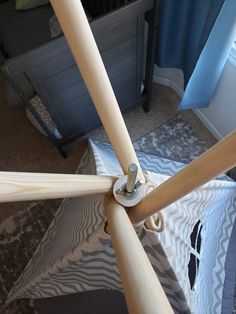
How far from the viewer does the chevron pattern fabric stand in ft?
1.77

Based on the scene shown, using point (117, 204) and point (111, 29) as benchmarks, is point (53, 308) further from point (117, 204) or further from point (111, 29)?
point (111, 29)

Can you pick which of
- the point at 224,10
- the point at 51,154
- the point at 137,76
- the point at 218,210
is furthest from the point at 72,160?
the point at 224,10

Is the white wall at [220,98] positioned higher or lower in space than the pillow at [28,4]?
lower

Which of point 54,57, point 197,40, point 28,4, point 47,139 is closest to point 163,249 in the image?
point 54,57

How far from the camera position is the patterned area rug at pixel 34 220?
120cm

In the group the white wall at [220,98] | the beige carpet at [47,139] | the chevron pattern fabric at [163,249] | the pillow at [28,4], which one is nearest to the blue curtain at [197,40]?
the white wall at [220,98]

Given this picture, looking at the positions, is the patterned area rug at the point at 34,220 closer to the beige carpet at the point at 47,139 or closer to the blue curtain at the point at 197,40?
the beige carpet at the point at 47,139

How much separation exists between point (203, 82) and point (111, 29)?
1.27ft

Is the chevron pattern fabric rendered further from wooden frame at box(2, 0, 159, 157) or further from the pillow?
the pillow

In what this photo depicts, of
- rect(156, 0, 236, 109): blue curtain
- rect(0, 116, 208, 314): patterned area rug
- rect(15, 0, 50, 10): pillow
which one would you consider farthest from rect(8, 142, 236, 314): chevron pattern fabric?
rect(15, 0, 50, 10): pillow

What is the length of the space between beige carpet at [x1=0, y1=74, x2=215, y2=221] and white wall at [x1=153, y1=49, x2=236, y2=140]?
0.04 m

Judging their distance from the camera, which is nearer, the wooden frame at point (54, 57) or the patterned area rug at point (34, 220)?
the wooden frame at point (54, 57)

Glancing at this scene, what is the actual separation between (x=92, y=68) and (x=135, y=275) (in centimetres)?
26

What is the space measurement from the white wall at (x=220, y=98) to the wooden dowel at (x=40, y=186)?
2.79 feet
